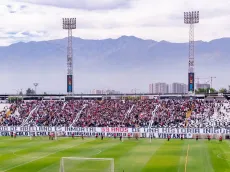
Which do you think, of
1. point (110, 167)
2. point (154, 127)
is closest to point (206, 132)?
point (154, 127)

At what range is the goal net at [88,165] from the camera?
32562mm

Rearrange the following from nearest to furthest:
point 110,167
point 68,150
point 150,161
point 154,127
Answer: point 110,167, point 150,161, point 68,150, point 154,127

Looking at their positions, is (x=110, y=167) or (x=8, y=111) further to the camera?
A: (x=8, y=111)

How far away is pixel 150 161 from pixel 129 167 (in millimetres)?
3981

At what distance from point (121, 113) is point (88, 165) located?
137ft

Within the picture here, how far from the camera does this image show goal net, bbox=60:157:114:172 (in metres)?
32.6

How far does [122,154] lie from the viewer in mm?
45281

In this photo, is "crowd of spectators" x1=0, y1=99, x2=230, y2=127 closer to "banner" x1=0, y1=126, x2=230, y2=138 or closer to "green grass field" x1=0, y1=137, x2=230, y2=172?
"banner" x1=0, y1=126, x2=230, y2=138

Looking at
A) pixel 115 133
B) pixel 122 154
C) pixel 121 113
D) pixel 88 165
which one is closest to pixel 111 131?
pixel 115 133

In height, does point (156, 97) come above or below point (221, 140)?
above

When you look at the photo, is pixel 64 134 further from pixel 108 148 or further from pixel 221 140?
pixel 221 140

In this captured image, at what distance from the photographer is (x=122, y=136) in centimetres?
6012

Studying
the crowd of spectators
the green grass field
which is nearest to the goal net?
the green grass field

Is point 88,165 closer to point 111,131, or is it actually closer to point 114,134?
point 114,134
